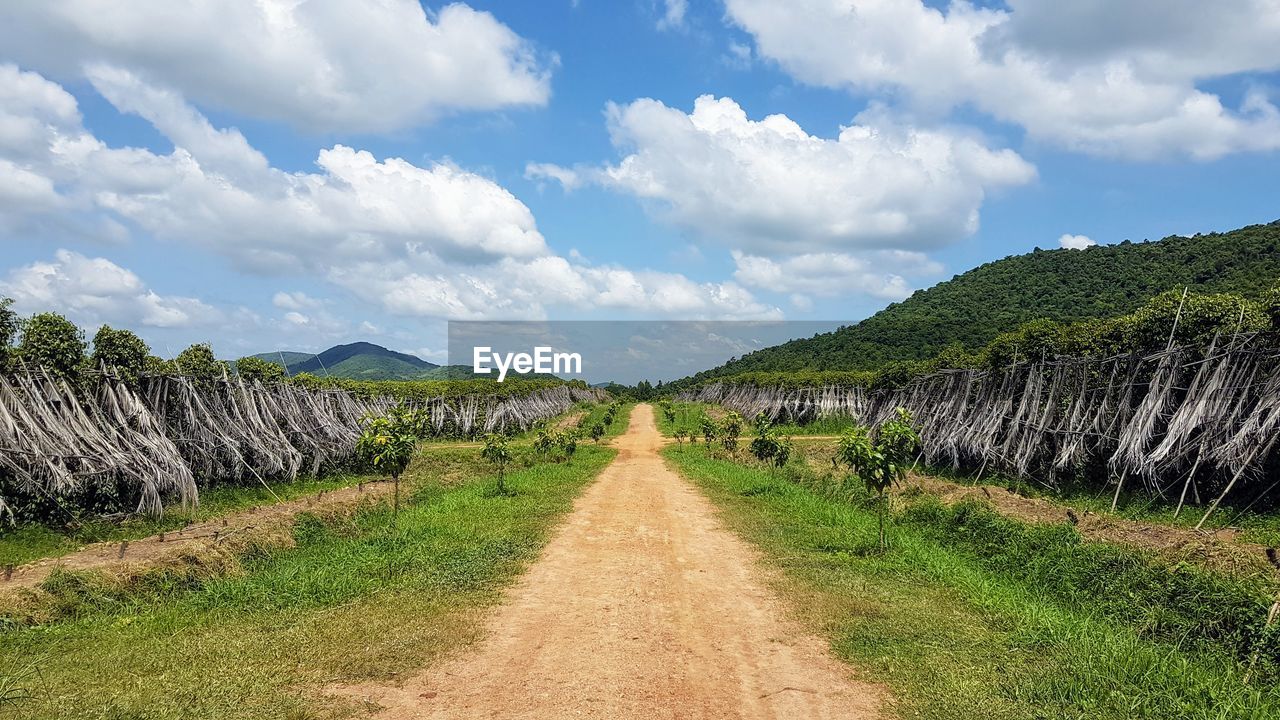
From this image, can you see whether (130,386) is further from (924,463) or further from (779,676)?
(924,463)

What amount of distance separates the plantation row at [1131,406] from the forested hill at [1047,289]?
17.7m

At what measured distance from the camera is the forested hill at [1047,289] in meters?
43.2

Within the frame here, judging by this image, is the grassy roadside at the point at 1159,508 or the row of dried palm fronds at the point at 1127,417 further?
the row of dried palm fronds at the point at 1127,417

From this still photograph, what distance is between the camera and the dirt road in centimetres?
563

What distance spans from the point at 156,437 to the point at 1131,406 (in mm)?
23624

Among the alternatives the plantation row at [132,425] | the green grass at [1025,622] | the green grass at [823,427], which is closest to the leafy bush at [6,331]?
the plantation row at [132,425]

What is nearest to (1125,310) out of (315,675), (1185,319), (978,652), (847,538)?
(1185,319)

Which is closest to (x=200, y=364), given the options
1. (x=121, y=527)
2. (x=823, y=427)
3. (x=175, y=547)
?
(x=121, y=527)

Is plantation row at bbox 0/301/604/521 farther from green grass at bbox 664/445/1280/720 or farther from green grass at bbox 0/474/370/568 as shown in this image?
green grass at bbox 664/445/1280/720

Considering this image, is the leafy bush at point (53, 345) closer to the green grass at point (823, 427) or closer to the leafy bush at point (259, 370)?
the leafy bush at point (259, 370)

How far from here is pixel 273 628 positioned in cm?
741

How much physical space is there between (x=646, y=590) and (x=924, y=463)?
1987 cm

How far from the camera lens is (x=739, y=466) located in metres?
25.9

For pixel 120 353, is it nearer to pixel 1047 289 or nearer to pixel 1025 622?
pixel 1025 622
